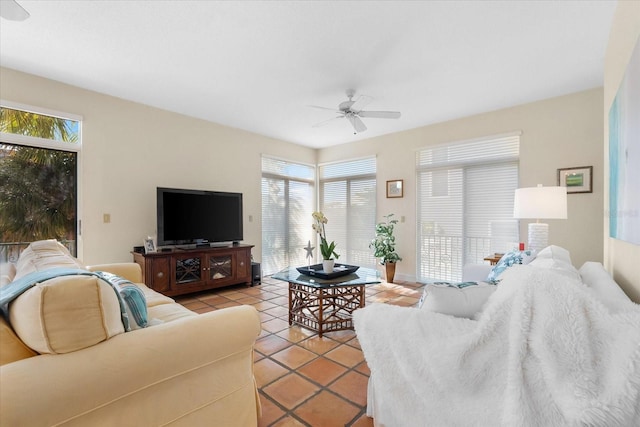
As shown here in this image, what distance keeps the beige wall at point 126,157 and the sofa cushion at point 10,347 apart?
291 cm

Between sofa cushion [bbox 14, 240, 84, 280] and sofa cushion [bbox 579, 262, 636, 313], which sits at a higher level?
sofa cushion [bbox 14, 240, 84, 280]

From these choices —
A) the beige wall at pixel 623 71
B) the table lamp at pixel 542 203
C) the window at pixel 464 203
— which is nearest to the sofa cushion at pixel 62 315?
the beige wall at pixel 623 71

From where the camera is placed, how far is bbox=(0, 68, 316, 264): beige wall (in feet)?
10.5

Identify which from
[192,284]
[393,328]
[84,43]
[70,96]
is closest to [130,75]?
[84,43]

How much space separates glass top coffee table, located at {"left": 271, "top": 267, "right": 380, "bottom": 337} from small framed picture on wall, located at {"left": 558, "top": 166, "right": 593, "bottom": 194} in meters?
2.52

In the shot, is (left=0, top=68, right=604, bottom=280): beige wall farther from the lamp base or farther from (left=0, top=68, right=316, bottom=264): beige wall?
the lamp base

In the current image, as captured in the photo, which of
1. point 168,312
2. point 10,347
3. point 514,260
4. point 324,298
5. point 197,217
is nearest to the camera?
point 10,347

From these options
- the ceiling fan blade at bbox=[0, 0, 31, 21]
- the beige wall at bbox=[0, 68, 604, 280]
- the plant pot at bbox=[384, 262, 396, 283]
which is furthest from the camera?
the plant pot at bbox=[384, 262, 396, 283]

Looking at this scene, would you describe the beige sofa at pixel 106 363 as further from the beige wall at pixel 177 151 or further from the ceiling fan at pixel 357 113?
the beige wall at pixel 177 151

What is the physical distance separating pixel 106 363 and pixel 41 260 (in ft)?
4.24

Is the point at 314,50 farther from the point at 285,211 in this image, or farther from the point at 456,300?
the point at 285,211

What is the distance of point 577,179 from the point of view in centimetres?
336

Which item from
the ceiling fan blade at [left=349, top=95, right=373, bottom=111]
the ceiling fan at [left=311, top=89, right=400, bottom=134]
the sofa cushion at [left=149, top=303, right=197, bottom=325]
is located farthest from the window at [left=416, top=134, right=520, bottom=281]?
the sofa cushion at [left=149, top=303, right=197, bottom=325]

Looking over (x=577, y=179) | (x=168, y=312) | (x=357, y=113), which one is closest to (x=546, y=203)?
(x=577, y=179)
